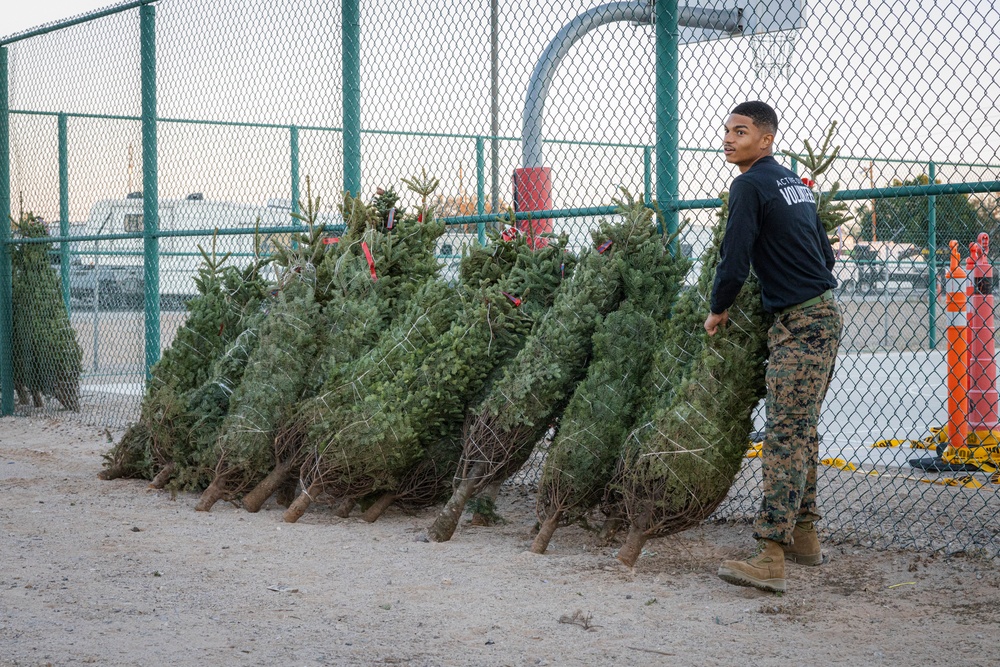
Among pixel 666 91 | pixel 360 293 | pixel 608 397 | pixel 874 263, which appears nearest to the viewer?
pixel 608 397

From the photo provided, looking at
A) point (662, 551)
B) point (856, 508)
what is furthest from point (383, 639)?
point (856, 508)

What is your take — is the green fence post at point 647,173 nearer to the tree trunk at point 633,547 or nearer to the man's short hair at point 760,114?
the man's short hair at point 760,114

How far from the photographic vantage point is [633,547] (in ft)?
Answer: 15.8

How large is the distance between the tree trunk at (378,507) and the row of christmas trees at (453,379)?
1cm

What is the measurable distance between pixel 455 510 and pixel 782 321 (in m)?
1.93

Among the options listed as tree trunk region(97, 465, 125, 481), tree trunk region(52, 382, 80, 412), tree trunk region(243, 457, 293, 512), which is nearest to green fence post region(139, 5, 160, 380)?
tree trunk region(52, 382, 80, 412)

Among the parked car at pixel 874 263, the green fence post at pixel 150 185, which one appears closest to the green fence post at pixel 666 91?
the green fence post at pixel 150 185

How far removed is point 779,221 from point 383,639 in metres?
2.30

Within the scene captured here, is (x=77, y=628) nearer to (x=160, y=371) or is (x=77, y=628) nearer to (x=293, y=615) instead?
(x=293, y=615)

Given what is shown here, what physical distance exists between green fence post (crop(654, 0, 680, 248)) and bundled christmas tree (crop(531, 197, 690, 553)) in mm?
611

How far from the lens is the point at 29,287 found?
10.5 m

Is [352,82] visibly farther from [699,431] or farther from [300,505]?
[699,431]

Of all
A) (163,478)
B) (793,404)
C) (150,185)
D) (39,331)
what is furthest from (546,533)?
(39,331)

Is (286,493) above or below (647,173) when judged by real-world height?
below
